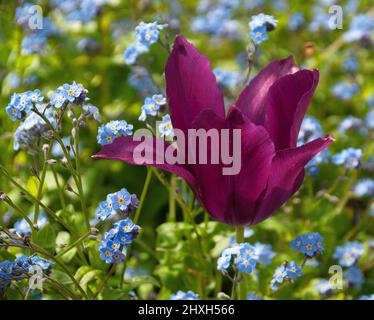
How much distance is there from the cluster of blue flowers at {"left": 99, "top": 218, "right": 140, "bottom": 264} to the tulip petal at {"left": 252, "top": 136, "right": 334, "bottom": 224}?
24cm

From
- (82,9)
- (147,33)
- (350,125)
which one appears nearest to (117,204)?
(147,33)

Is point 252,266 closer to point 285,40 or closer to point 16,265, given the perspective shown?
point 16,265

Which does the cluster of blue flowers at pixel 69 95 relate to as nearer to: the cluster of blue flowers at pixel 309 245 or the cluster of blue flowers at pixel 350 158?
the cluster of blue flowers at pixel 309 245

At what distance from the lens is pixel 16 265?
4.48 ft

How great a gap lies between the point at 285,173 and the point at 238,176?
3.5 inches

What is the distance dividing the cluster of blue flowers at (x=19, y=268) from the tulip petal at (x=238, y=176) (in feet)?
1.08

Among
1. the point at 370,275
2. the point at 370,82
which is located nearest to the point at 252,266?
the point at 370,275

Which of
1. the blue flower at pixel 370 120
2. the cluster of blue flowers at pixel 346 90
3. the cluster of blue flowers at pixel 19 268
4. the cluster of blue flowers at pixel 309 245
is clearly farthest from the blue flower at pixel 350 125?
the cluster of blue flowers at pixel 19 268

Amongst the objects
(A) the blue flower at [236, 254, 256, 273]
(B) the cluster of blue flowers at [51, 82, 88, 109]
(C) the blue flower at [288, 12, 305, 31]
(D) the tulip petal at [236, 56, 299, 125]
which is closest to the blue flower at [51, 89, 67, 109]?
(B) the cluster of blue flowers at [51, 82, 88, 109]

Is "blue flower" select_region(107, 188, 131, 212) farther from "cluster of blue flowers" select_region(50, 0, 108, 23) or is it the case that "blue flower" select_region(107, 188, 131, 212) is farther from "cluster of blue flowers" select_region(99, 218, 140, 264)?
"cluster of blue flowers" select_region(50, 0, 108, 23)

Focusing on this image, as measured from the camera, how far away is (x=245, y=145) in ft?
4.15

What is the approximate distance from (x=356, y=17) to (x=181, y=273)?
60.7 inches

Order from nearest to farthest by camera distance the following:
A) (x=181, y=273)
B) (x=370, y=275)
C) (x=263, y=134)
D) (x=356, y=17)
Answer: (x=263, y=134)
(x=181, y=273)
(x=370, y=275)
(x=356, y=17)
